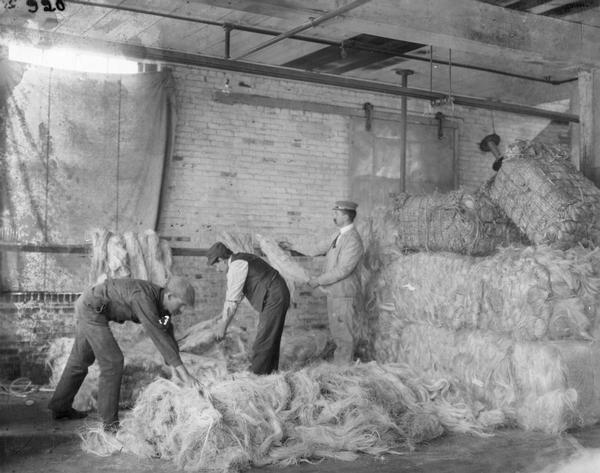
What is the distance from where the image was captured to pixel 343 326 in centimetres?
920

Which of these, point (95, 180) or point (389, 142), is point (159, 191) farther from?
point (389, 142)

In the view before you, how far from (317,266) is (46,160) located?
413cm

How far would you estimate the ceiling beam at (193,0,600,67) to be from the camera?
7320 millimetres

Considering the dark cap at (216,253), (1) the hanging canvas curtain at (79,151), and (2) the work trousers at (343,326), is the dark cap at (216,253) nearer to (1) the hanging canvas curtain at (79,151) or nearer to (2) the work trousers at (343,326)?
(2) the work trousers at (343,326)

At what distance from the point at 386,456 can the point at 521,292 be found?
6.91 feet

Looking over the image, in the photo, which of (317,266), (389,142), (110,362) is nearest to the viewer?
(110,362)

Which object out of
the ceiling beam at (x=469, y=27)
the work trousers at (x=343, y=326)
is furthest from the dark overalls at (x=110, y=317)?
the work trousers at (x=343, y=326)

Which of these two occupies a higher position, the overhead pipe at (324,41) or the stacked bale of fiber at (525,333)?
the overhead pipe at (324,41)

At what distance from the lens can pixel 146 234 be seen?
9.55 meters

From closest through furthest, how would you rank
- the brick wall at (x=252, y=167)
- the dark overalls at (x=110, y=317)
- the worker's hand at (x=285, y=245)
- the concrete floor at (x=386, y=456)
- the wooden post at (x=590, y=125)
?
the concrete floor at (x=386, y=456)
the dark overalls at (x=110, y=317)
the wooden post at (x=590, y=125)
the worker's hand at (x=285, y=245)
the brick wall at (x=252, y=167)

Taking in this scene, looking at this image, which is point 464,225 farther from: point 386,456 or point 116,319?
point 116,319

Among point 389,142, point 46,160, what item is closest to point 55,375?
point 46,160

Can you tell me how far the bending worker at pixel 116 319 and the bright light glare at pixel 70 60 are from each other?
3715 mm

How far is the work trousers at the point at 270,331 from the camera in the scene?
7812 millimetres
